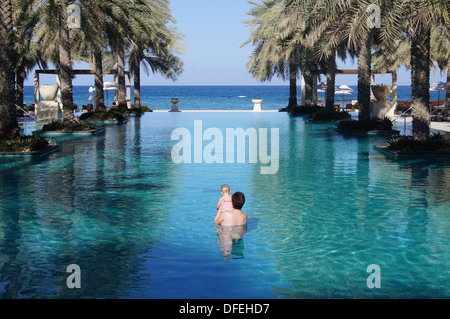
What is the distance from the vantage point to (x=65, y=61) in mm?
26984

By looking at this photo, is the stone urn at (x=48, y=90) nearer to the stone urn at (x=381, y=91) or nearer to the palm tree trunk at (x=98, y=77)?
the palm tree trunk at (x=98, y=77)

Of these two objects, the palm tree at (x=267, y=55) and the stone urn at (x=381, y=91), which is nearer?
the stone urn at (x=381, y=91)

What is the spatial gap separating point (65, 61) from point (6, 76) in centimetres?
750

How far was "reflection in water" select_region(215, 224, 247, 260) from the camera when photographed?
7947 mm

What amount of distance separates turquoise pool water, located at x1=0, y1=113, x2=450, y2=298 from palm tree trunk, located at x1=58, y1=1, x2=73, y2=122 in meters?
11.2

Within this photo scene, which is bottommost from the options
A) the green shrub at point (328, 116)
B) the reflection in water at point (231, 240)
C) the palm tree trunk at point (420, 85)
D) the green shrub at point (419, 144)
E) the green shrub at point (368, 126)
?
the reflection in water at point (231, 240)

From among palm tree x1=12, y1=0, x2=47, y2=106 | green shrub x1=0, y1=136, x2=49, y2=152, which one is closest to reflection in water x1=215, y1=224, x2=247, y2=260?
green shrub x1=0, y1=136, x2=49, y2=152

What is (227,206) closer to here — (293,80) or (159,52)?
→ (159,52)

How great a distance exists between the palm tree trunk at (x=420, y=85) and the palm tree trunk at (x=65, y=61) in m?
16.3

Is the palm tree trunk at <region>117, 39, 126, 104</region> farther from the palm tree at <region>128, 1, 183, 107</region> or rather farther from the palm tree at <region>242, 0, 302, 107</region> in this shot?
the palm tree at <region>242, 0, 302, 107</region>

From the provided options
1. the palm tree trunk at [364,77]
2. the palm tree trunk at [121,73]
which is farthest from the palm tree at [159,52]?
the palm tree trunk at [364,77]

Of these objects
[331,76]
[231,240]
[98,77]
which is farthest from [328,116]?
[231,240]

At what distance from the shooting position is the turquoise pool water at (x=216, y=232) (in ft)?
22.0
